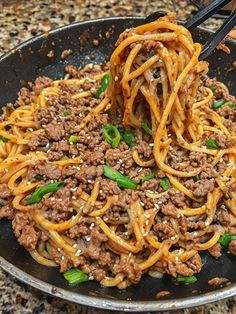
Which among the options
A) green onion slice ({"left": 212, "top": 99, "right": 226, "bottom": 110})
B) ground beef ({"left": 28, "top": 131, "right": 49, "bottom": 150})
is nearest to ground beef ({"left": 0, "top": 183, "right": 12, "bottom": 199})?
ground beef ({"left": 28, "top": 131, "right": 49, "bottom": 150})

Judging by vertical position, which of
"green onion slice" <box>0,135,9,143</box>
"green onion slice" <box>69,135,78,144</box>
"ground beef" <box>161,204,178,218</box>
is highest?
"green onion slice" <box>69,135,78,144</box>

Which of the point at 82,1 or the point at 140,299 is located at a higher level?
the point at 82,1

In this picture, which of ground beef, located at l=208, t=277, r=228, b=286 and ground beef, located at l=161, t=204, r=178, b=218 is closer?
ground beef, located at l=208, t=277, r=228, b=286

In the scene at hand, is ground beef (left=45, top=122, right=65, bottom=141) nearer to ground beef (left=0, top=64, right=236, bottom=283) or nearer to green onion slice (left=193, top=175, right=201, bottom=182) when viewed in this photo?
ground beef (left=0, top=64, right=236, bottom=283)

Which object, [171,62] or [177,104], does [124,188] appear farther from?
[171,62]

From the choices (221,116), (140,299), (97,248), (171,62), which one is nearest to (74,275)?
(97,248)
